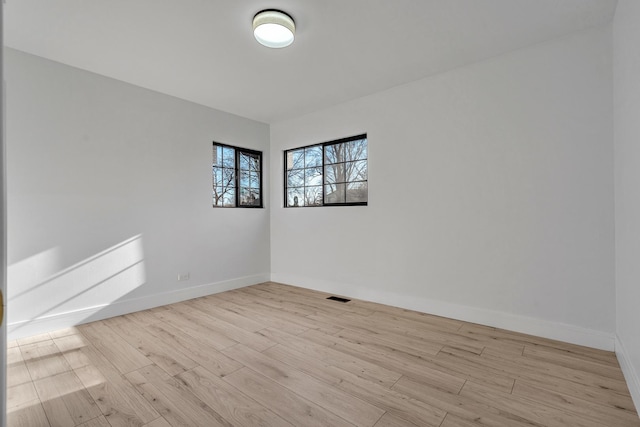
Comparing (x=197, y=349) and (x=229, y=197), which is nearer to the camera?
(x=197, y=349)

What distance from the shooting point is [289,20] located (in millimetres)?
2418

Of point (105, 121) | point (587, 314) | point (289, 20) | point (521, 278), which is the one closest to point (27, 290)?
point (105, 121)

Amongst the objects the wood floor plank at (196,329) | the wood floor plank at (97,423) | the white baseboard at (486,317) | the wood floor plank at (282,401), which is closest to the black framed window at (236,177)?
the wood floor plank at (196,329)

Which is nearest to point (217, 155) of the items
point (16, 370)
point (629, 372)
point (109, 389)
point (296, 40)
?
point (296, 40)

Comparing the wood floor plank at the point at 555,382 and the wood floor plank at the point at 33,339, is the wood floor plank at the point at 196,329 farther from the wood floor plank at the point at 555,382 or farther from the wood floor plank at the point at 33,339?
the wood floor plank at the point at 555,382

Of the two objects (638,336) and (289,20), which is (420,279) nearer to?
(638,336)

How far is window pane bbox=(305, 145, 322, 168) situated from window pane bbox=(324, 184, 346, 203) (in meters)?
0.43

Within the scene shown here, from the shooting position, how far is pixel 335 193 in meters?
4.42

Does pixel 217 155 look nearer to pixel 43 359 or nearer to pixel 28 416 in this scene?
pixel 43 359

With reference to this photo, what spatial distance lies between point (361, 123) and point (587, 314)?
10.1ft

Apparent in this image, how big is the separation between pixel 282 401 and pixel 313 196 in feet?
10.5

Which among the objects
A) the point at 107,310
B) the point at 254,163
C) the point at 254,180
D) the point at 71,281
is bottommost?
the point at 107,310

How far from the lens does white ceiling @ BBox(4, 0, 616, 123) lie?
230 centimetres

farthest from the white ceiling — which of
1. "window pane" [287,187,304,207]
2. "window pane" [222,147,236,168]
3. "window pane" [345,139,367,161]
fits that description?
"window pane" [287,187,304,207]
